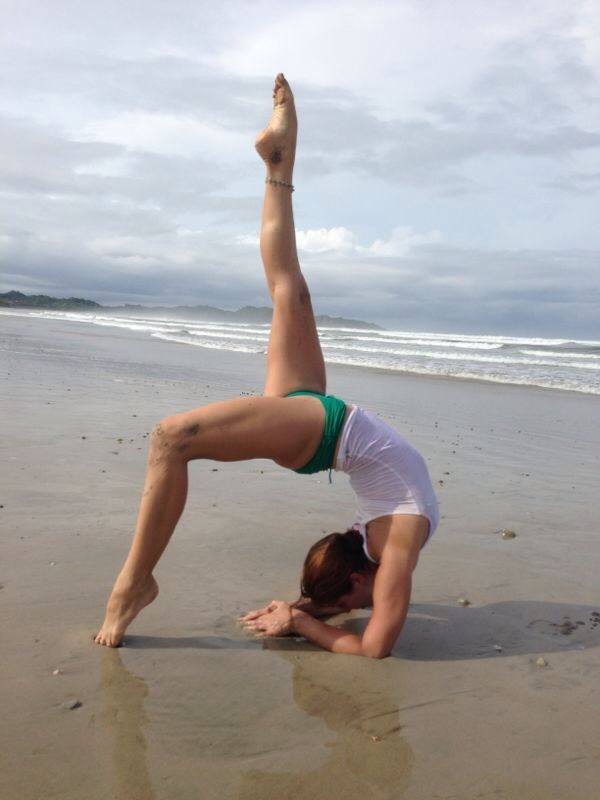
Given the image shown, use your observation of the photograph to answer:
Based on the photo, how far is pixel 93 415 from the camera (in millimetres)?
8469

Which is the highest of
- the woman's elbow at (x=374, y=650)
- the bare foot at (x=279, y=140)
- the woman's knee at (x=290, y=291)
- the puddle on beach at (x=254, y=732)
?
the bare foot at (x=279, y=140)

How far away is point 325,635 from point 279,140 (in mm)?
2339

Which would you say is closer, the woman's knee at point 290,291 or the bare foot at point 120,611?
the bare foot at point 120,611

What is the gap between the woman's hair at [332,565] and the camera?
3467 mm

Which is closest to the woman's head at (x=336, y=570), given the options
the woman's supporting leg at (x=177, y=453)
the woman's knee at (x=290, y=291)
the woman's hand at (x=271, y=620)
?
the woman's hand at (x=271, y=620)

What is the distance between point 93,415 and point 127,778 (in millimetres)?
6598

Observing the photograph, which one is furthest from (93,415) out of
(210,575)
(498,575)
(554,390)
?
(554,390)

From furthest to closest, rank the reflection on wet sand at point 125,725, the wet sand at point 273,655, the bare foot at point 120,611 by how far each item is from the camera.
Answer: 1. the bare foot at point 120,611
2. the wet sand at point 273,655
3. the reflection on wet sand at point 125,725

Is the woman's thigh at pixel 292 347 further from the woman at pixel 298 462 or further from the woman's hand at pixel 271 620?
the woman's hand at pixel 271 620

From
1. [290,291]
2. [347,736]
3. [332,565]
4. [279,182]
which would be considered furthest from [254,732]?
[279,182]

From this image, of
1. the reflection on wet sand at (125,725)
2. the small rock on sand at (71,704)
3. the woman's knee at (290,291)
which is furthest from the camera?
the woman's knee at (290,291)

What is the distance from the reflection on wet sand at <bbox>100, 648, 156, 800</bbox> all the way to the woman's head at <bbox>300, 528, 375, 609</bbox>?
0.95 metres

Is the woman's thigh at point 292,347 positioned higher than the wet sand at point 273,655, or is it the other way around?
the woman's thigh at point 292,347

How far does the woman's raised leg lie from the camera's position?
137 inches
